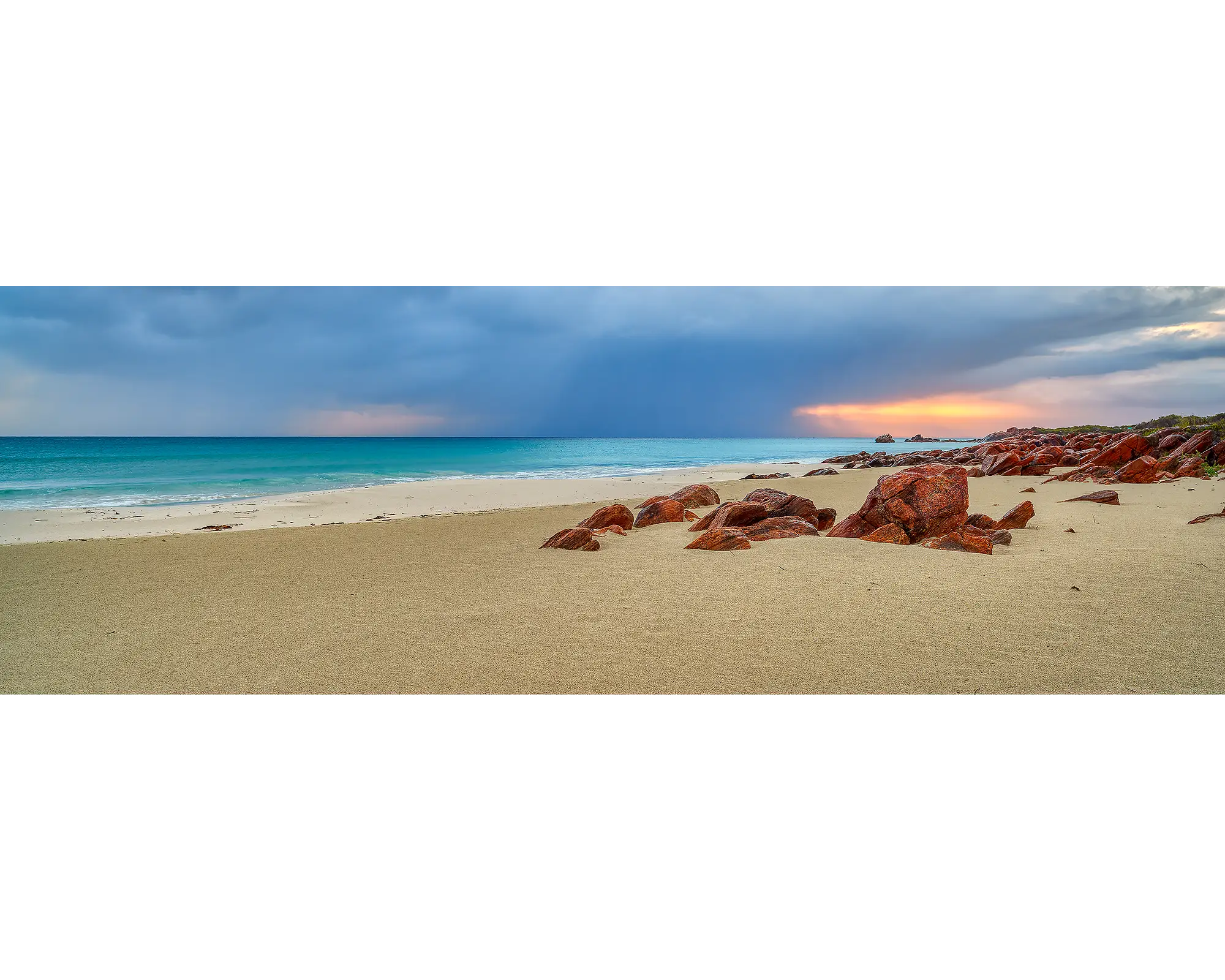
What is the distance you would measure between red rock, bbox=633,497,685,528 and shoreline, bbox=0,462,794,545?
1.45 metres

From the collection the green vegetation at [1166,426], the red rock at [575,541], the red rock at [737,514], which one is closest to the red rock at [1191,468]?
the green vegetation at [1166,426]

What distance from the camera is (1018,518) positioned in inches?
231

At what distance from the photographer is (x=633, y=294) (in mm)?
4727

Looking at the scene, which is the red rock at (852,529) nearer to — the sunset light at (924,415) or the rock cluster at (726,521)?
the rock cluster at (726,521)

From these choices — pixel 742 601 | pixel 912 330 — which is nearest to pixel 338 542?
pixel 742 601

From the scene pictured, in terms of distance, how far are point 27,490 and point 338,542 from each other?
3.71 metres

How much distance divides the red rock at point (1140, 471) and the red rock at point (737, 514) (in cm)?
514

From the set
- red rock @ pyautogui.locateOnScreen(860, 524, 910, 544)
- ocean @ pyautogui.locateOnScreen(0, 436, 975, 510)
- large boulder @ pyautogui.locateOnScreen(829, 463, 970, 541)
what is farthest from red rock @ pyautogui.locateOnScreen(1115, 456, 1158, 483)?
red rock @ pyautogui.locateOnScreen(860, 524, 910, 544)

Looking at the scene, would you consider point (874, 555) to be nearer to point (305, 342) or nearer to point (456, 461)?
point (305, 342)

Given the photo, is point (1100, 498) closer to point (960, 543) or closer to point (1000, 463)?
point (1000, 463)

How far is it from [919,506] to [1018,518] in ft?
4.62

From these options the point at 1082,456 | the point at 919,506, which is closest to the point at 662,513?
the point at 919,506

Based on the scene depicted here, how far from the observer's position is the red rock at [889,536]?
16.9 feet

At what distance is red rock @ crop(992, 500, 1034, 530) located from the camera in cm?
582
